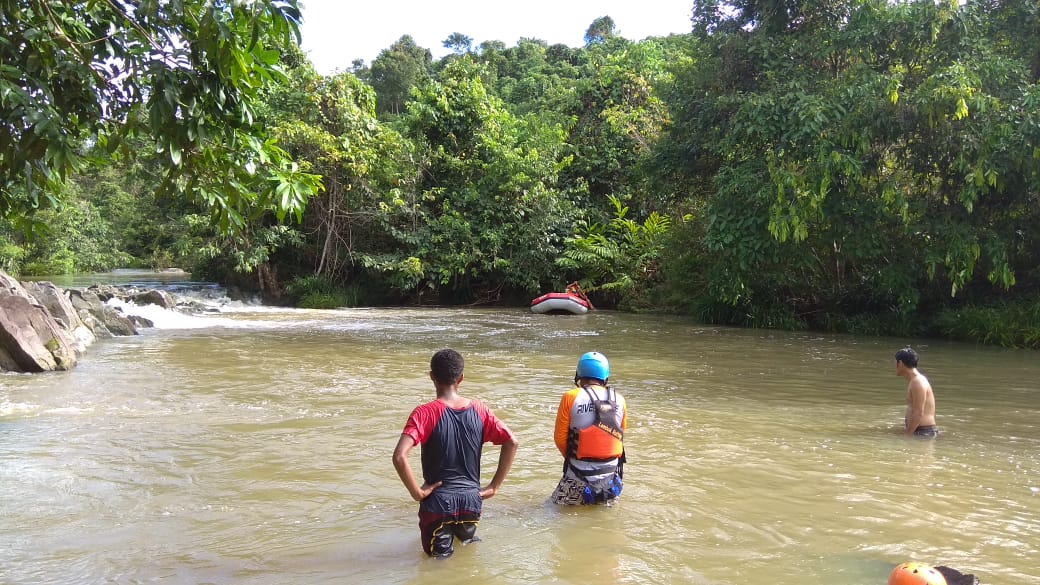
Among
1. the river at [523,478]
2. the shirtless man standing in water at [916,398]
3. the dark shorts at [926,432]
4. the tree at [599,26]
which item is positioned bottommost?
the river at [523,478]

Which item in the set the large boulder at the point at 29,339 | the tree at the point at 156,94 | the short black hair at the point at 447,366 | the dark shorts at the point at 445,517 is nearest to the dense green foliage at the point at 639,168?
the tree at the point at 156,94

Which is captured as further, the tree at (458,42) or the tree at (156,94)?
the tree at (458,42)

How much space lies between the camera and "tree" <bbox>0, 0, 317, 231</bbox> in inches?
132

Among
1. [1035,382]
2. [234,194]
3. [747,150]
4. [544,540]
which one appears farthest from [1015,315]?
[234,194]

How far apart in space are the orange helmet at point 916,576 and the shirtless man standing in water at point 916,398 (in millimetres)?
5014

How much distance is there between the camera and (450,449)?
171 inches

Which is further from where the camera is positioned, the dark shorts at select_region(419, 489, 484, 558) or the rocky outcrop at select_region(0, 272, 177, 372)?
the rocky outcrop at select_region(0, 272, 177, 372)

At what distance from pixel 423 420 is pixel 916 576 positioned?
249 cm

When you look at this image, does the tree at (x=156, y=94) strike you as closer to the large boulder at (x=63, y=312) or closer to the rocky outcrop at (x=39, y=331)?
the rocky outcrop at (x=39, y=331)

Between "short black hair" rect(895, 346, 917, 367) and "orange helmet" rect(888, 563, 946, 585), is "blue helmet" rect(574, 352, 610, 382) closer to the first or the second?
"orange helmet" rect(888, 563, 946, 585)

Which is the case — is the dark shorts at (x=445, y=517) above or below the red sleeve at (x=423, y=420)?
below

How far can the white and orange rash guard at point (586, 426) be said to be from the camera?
5.39 metres

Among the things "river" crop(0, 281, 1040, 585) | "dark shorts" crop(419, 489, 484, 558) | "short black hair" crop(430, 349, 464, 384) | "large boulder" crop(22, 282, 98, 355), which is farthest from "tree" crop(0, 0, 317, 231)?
"large boulder" crop(22, 282, 98, 355)

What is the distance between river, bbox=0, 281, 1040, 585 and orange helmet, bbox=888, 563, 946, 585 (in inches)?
58.9
